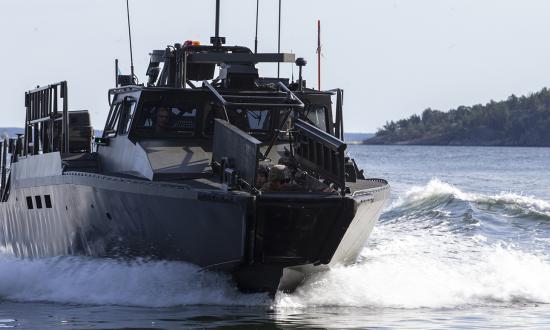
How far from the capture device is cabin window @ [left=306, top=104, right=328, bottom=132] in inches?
660

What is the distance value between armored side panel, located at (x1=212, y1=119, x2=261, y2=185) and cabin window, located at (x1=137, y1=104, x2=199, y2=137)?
3.54 ft

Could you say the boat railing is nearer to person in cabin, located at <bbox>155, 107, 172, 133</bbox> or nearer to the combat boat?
the combat boat

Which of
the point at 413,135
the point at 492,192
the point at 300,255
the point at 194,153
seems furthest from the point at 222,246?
the point at 413,135

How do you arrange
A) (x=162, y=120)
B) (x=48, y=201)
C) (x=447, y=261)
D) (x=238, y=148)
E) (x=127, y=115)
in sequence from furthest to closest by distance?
1. (x=447, y=261)
2. (x=48, y=201)
3. (x=127, y=115)
4. (x=162, y=120)
5. (x=238, y=148)

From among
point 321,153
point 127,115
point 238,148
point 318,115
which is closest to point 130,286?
point 238,148

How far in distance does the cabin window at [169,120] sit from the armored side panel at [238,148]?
1.08 meters

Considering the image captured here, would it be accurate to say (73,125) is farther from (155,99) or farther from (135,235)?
(135,235)

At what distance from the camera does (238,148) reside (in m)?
13.9

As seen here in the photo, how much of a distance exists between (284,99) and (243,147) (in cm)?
135

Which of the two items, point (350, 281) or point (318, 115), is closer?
point (350, 281)

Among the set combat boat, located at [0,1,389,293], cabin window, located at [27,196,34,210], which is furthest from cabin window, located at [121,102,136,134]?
cabin window, located at [27,196,34,210]

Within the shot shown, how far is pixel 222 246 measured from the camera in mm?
13703

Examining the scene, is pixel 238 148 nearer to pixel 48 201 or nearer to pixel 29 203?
pixel 48 201

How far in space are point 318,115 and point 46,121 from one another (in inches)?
146
